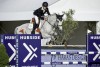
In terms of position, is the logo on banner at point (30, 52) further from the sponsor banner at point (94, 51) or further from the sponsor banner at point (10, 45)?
the sponsor banner at point (94, 51)

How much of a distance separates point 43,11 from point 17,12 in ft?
11.9

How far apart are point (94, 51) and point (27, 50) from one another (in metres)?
1.66

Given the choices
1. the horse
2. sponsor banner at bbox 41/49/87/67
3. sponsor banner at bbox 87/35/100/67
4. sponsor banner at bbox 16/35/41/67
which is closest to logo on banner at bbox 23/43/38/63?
sponsor banner at bbox 16/35/41/67

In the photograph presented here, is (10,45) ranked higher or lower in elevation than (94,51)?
higher

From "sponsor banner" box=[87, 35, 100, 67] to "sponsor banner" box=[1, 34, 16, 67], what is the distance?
5.45 ft

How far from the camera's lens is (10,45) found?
10484 millimetres

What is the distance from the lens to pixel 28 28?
15039 mm

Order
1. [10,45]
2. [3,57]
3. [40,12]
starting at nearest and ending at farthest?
[3,57]
[10,45]
[40,12]

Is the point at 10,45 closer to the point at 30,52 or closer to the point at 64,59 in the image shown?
the point at 30,52

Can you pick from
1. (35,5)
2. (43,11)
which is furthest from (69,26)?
(35,5)

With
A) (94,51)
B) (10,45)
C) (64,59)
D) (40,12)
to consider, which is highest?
(40,12)

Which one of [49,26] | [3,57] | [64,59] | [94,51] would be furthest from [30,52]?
[49,26]

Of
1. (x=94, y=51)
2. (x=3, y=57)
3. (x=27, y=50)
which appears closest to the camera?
(x=3, y=57)

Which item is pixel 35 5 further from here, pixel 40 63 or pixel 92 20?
pixel 40 63
